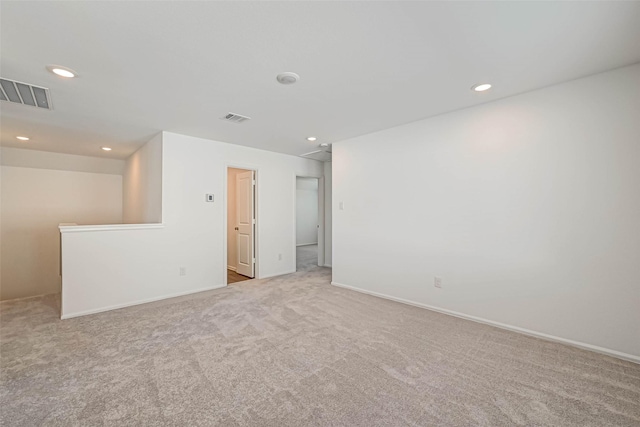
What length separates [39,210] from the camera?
505 cm

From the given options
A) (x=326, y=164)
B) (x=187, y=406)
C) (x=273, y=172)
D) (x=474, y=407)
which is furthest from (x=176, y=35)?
(x=326, y=164)

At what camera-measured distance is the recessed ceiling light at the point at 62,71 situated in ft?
7.18

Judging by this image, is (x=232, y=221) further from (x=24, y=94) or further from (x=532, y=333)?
(x=532, y=333)

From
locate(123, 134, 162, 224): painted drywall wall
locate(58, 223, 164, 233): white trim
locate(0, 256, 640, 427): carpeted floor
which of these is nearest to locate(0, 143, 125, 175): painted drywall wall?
locate(123, 134, 162, 224): painted drywall wall

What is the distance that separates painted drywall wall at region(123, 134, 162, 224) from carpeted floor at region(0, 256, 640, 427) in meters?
1.77

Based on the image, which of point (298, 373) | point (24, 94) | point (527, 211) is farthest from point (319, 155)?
point (298, 373)

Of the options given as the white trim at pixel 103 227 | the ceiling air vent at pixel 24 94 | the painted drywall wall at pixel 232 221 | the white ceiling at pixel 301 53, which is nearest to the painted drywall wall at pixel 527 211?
the white ceiling at pixel 301 53

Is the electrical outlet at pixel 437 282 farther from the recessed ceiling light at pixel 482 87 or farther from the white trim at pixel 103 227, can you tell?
the white trim at pixel 103 227

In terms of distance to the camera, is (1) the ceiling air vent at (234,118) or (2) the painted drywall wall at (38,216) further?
(2) the painted drywall wall at (38,216)

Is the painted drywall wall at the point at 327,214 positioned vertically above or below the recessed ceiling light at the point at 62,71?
below

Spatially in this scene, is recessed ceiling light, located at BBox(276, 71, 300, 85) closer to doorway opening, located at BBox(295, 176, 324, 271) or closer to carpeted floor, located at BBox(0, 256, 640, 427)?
carpeted floor, located at BBox(0, 256, 640, 427)

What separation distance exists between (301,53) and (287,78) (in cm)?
39

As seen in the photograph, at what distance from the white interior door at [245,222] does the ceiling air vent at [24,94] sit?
9.51 feet

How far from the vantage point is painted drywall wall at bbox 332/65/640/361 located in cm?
230
